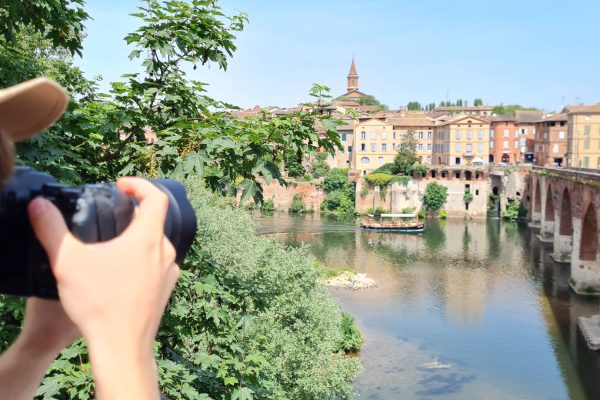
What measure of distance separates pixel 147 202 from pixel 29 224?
0.22 metres

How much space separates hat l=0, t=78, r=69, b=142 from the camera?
1217mm

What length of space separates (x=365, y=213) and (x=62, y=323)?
4550 centimetres

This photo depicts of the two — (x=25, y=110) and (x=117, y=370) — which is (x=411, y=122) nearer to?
(x=25, y=110)

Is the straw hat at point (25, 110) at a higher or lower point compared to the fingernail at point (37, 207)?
higher

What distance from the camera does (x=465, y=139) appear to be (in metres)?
51.6

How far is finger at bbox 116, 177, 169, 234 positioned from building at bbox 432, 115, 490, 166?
51.9m

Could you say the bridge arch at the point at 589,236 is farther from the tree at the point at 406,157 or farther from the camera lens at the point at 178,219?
the camera lens at the point at 178,219

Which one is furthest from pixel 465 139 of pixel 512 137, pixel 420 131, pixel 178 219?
pixel 178 219

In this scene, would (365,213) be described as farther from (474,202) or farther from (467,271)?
(467,271)

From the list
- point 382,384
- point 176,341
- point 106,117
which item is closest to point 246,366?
point 176,341

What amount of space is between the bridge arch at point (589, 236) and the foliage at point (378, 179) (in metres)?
20.3

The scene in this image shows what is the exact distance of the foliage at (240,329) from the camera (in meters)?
4.19

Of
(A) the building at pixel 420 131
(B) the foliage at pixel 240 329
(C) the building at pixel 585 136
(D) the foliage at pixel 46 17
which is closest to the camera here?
(B) the foliage at pixel 240 329

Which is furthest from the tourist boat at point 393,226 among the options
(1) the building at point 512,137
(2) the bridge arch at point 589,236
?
(1) the building at point 512,137
